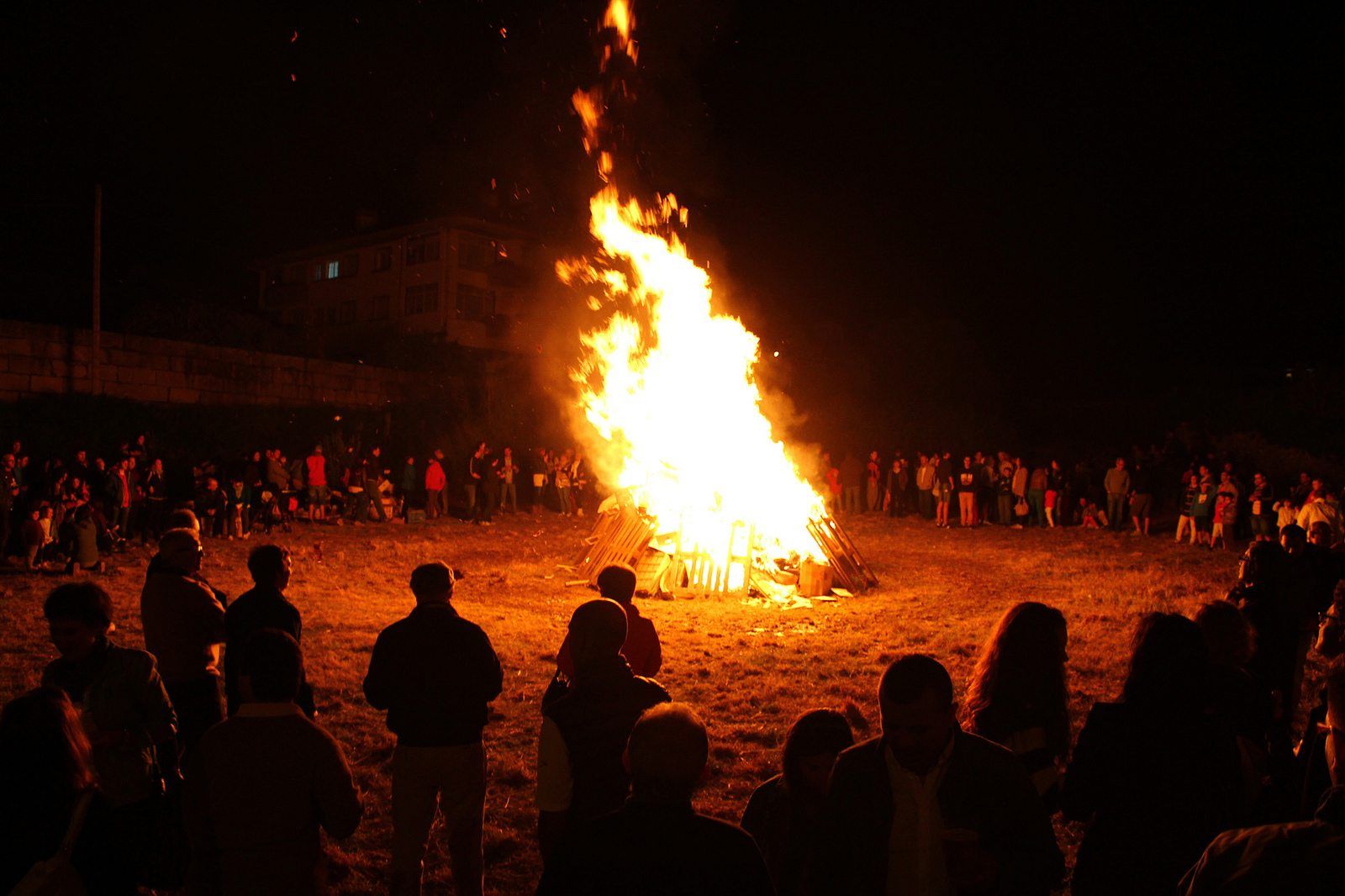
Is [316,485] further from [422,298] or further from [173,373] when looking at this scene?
[422,298]

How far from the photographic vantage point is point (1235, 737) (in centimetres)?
331

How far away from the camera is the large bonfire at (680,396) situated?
15.3 m

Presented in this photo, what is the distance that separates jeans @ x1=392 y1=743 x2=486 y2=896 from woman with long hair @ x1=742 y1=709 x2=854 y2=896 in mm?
1668

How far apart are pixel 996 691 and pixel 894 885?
42.5 inches

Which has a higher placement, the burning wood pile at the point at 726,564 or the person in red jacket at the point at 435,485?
the person in red jacket at the point at 435,485

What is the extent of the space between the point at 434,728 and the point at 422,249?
44410 millimetres

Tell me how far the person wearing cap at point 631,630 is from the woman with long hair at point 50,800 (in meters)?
2.37

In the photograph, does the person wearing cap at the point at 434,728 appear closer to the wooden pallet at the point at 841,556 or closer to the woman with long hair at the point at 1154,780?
the woman with long hair at the point at 1154,780

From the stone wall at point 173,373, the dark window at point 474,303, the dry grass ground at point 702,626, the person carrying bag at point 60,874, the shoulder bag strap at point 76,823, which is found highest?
the dark window at point 474,303

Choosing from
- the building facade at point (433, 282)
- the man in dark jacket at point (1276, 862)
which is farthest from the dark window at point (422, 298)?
the man in dark jacket at point (1276, 862)

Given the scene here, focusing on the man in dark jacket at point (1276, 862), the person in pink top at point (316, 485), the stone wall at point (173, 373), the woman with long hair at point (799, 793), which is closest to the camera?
the man in dark jacket at point (1276, 862)

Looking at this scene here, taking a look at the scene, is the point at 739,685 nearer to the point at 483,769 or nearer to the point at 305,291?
the point at 483,769

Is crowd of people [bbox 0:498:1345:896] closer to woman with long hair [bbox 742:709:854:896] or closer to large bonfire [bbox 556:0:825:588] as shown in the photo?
woman with long hair [bbox 742:709:854:896]

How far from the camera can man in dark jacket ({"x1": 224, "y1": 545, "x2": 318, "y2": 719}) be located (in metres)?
5.07
